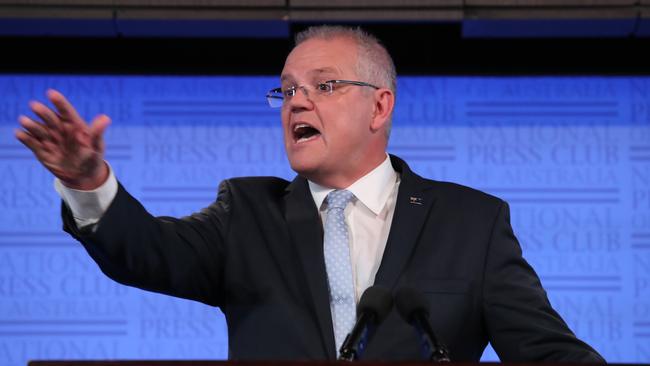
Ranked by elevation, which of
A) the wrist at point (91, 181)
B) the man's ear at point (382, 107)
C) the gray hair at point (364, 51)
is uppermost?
the gray hair at point (364, 51)

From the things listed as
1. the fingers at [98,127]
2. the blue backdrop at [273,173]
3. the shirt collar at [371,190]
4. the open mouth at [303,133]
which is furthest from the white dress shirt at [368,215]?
the blue backdrop at [273,173]

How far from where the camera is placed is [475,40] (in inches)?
159

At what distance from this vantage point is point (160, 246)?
80.6 inches

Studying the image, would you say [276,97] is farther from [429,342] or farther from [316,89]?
[429,342]

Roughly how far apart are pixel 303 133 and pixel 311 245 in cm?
29

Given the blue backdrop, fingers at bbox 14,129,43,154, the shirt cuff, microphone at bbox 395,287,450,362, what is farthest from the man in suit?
the blue backdrop

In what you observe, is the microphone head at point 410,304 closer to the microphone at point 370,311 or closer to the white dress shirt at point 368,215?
the microphone at point 370,311

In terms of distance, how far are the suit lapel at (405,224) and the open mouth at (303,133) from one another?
0.24 m

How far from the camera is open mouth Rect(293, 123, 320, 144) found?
230 cm

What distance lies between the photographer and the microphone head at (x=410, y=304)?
1682 mm

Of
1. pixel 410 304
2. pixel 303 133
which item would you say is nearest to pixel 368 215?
pixel 303 133

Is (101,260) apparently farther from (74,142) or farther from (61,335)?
(61,335)

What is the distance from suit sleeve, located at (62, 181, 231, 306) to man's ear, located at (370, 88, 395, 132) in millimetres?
412

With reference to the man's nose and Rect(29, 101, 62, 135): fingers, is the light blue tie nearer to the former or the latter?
the man's nose
